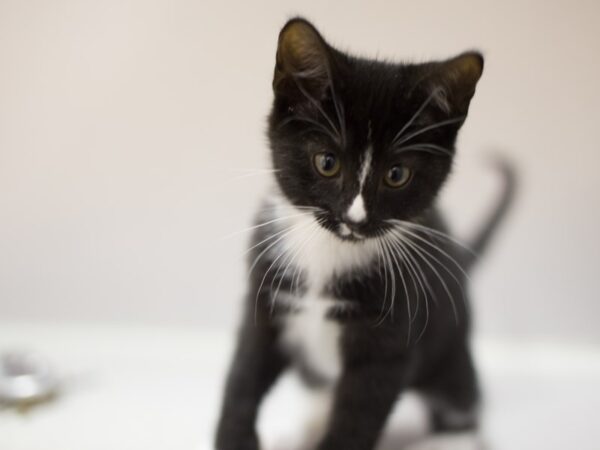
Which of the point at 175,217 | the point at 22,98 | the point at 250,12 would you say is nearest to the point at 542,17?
the point at 250,12

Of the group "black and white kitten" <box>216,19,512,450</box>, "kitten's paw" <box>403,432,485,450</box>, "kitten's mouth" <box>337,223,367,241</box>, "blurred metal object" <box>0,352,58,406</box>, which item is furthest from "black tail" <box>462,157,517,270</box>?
"blurred metal object" <box>0,352,58,406</box>

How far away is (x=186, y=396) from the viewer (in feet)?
3.72

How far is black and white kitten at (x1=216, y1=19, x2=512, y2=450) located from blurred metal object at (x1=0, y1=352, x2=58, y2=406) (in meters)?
0.34

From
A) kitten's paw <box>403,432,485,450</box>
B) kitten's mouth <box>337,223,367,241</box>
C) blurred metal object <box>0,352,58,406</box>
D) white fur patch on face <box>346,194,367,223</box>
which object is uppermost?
white fur patch on face <box>346,194,367,223</box>

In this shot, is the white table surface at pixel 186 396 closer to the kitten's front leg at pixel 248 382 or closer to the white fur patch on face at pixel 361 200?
the kitten's front leg at pixel 248 382

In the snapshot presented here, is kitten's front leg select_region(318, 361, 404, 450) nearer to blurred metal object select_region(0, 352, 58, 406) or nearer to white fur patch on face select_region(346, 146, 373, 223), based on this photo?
white fur patch on face select_region(346, 146, 373, 223)

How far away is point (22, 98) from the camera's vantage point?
121cm

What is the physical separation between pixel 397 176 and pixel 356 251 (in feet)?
0.41

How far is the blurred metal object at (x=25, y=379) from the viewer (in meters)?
1.09

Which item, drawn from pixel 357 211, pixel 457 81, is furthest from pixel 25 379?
pixel 457 81

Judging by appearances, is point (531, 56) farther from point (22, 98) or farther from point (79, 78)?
point (22, 98)

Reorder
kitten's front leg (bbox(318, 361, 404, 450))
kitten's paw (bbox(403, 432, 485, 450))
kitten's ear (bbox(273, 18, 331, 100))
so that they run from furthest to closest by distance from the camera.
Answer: kitten's paw (bbox(403, 432, 485, 450)), kitten's front leg (bbox(318, 361, 404, 450)), kitten's ear (bbox(273, 18, 331, 100))

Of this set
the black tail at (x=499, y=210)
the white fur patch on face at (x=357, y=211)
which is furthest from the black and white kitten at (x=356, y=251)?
the black tail at (x=499, y=210)

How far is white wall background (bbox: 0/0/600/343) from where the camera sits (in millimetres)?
1172
